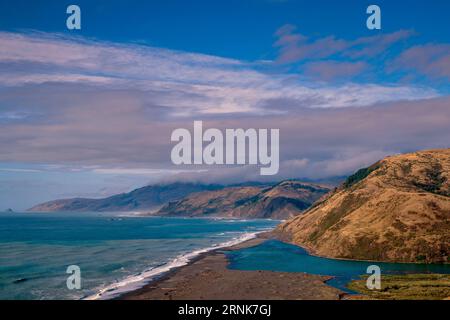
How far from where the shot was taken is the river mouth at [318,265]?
4774 inches

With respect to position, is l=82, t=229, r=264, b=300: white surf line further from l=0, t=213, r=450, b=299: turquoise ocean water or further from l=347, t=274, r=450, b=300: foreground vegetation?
l=347, t=274, r=450, b=300: foreground vegetation

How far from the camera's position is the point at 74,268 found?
13425 cm

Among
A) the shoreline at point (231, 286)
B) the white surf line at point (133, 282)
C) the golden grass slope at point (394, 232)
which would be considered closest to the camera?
the shoreline at point (231, 286)

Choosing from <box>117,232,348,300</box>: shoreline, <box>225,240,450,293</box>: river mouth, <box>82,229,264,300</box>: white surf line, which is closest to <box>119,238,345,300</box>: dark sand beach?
<box>117,232,348,300</box>: shoreline

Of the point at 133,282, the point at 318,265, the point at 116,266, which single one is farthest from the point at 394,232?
the point at 116,266

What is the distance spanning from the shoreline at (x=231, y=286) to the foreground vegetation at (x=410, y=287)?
7.34m

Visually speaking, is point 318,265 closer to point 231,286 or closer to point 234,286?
point 234,286

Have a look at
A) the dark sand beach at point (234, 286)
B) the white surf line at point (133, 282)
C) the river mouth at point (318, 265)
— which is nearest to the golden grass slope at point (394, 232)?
the river mouth at point (318, 265)

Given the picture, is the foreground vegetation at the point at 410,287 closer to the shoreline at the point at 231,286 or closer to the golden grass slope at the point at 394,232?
the shoreline at the point at 231,286

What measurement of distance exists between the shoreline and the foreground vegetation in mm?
7336

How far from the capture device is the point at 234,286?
334 ft
